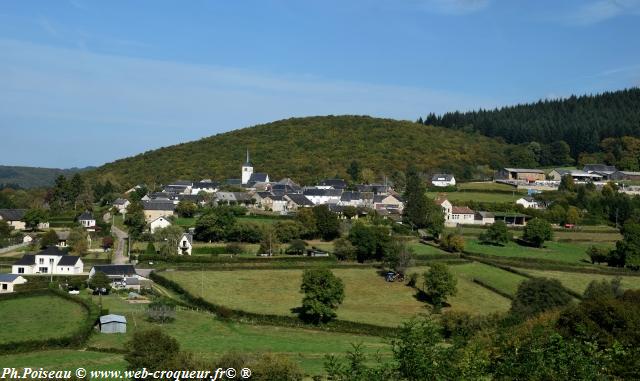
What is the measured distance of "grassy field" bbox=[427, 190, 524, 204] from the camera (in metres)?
85.2

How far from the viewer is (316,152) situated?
4786 inches

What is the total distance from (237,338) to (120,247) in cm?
2724

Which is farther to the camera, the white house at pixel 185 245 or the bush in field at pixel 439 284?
the white house at pixel 185 245

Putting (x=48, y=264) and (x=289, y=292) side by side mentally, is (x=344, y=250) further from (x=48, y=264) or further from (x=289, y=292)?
(x=48, y=264)

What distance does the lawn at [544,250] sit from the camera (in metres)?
59.0

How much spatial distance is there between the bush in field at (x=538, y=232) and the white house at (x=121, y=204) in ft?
130

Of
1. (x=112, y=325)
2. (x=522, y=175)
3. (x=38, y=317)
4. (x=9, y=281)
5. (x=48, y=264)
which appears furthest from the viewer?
(x=522, y=175)

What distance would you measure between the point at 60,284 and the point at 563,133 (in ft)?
348

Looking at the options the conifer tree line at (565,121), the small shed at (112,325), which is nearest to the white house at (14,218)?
the small shed at (112,325)

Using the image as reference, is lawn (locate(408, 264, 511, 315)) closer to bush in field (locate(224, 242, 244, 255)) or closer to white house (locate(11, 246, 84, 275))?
bush in field (locate(224, 242, 244, 255))

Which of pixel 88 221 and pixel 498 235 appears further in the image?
pixel 88 221

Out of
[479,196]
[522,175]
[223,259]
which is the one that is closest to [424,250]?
[223,259]

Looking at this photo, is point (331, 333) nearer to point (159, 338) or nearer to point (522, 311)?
point (522, 311)

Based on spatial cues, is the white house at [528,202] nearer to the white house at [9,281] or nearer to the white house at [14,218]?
the white house at [14,218]
